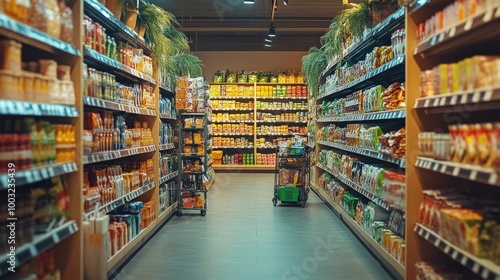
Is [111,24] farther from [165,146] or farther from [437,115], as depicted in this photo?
[437,115]

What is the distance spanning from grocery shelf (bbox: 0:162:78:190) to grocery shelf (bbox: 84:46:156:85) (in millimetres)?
975

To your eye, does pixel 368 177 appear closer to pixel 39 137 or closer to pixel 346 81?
pixel 346 81

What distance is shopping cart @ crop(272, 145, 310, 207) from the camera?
8.24 m

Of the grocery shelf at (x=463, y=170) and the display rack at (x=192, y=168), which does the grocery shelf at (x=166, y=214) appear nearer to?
the display rack at (x=192, y=168)

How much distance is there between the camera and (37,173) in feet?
8.66

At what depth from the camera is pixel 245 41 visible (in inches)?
593

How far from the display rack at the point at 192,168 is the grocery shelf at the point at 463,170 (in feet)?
14.3

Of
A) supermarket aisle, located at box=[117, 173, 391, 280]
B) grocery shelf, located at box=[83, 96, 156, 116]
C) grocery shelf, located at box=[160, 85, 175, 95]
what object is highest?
grocery shelf, located at box=[160, 85, 175, 95]

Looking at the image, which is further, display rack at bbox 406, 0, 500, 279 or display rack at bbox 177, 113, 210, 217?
display rack at bbox 177, 113, 210, 217

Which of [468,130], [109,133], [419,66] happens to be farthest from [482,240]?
[109,133]

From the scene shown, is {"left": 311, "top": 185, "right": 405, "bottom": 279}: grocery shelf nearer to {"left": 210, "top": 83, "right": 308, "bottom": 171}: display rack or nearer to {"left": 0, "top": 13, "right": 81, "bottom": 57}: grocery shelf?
{"left": 0, "top": 13, "right": 81, "bottom": 57}: grocery shelf

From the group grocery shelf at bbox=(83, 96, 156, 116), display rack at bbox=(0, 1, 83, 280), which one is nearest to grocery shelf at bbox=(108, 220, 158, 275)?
display rack at bbox=(0, 1, 83, 280)

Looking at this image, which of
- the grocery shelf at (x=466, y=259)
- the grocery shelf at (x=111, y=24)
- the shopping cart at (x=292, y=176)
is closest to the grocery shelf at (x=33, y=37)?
the grocery shelf at (x=111, y=24)

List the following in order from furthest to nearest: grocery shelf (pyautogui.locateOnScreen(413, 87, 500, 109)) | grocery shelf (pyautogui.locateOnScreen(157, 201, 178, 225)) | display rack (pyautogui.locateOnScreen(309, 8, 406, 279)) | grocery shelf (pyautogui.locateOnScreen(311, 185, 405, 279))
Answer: grocery shelf (pyautogui.locateOnScreen(157, 201, 178, 225)) < display rack (pyautogui.locateOnScreen(309, 8, 406, 279)) < grocery shelf (pyautogui.locateOnScreen(311, 185, 405, 279)) < grocery shelf (pyautogui.locateOnScreen(413, 87, 500, 109))
